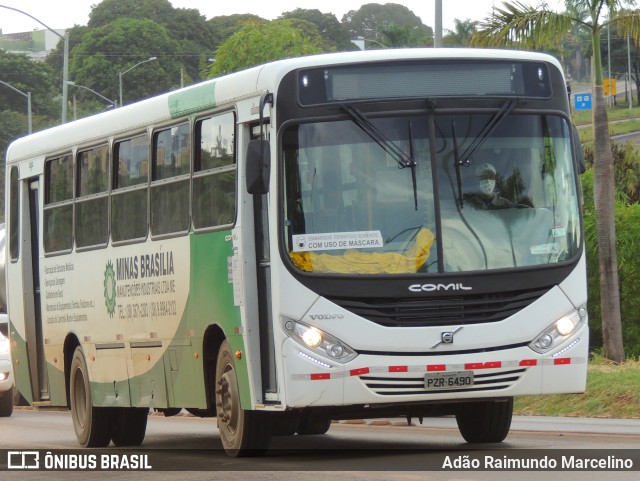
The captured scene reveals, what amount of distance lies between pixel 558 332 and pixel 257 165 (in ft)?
8.70

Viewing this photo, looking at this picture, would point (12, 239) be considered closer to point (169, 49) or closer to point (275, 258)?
point (275, 258)

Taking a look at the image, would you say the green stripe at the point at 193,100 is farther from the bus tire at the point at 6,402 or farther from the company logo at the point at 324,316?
the bus tire at the point at 6,402

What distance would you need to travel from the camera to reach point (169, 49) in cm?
13550

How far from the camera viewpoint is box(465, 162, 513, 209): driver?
43.0 ft

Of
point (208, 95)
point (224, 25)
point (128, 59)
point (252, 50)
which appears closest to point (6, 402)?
point (208, 95)

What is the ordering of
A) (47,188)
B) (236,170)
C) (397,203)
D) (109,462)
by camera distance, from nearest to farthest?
(397,203) → (236,170) → (109,462) → (47,188)

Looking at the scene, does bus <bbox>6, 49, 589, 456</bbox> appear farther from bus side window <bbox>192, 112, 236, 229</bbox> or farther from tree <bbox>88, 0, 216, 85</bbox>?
tree <bbox>88, 0, 216, 85</bbox>

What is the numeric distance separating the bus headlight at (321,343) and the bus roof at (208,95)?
6.14 ft

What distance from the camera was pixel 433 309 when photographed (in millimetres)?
12930

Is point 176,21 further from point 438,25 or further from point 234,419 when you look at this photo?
point 234,419

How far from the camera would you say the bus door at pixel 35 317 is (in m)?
19.2

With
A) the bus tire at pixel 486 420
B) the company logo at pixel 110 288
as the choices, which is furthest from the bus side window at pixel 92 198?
the bus tire at pixel 486 420

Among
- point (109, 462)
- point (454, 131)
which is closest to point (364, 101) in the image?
point (454, 131)

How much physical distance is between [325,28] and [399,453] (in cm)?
14390
